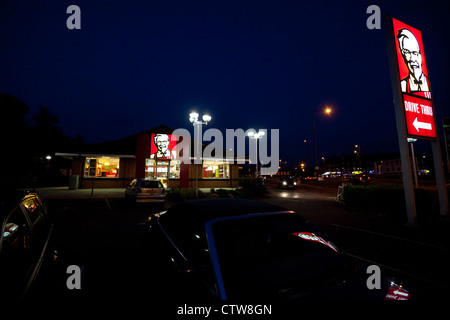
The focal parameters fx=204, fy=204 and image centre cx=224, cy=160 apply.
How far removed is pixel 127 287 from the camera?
3146 mm

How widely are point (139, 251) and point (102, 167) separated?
2082 centimetres

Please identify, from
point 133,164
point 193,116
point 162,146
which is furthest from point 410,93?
point 133,164

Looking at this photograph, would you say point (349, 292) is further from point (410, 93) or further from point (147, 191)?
point (147, 191)

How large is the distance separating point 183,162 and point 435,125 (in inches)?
738

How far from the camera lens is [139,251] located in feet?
12.3

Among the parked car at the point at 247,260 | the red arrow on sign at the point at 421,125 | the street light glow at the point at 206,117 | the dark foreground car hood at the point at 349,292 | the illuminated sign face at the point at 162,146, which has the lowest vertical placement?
the dark foreground car hood at the point at 349,292

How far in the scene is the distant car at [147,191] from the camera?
11.1 metres

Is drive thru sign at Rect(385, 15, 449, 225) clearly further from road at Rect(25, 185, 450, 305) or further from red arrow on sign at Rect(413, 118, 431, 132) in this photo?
road at Rect(25, 185, 450, 305)

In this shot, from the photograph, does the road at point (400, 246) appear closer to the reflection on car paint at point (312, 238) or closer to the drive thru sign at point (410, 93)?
the reflection on car paint at point (312, 238)

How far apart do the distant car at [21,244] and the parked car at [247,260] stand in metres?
1.26

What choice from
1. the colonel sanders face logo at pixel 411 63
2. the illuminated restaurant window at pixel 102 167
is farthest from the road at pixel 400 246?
the illuminated restaurant window at pixel 102 167

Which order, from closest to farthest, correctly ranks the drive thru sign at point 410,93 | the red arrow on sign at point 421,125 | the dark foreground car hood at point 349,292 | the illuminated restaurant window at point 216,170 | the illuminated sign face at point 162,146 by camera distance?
the dark foreground car hood at point 349,292, the drive thru sign at point 410,93, the red arrow on sign at point 421,125, the illuminated sign face at point 162,146, the illuminated restaurant window at point 216,170
